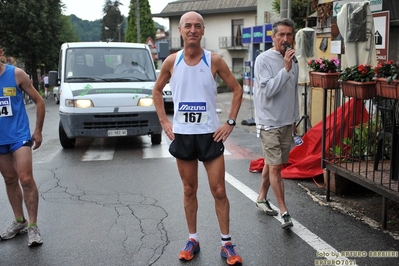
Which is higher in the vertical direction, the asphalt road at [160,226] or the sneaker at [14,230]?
the sneaker at [14,230]

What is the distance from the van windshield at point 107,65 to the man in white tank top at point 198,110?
6.41 metres

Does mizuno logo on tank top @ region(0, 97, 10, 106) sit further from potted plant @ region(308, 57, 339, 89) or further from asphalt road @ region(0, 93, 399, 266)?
potted plant @ region(308, 57, 339, 89)

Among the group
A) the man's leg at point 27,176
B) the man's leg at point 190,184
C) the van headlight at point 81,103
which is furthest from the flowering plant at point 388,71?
the van headlight at point 81,103

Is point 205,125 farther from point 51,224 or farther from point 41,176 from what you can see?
point 41,176

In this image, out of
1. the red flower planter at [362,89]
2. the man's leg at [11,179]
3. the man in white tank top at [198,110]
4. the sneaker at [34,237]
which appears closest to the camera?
the man in white tank top at [198,110]

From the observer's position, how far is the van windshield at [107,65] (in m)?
10.1

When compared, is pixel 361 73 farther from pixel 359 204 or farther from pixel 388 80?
pixel 359 204

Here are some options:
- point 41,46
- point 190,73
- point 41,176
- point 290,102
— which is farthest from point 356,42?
point 41,46

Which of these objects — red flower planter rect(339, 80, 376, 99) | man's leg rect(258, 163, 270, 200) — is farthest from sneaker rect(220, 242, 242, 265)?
red flower planter rect(339, 80, 376, 99)

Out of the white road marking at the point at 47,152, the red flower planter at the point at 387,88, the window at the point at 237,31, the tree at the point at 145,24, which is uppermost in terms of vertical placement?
the tree at the point at 145,24

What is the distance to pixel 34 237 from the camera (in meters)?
4.47

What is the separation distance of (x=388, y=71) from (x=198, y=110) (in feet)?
6.24

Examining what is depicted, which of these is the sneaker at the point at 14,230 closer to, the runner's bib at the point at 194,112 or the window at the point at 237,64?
the runner's bib at the point at 194,112

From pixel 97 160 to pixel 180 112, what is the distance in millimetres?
5247
